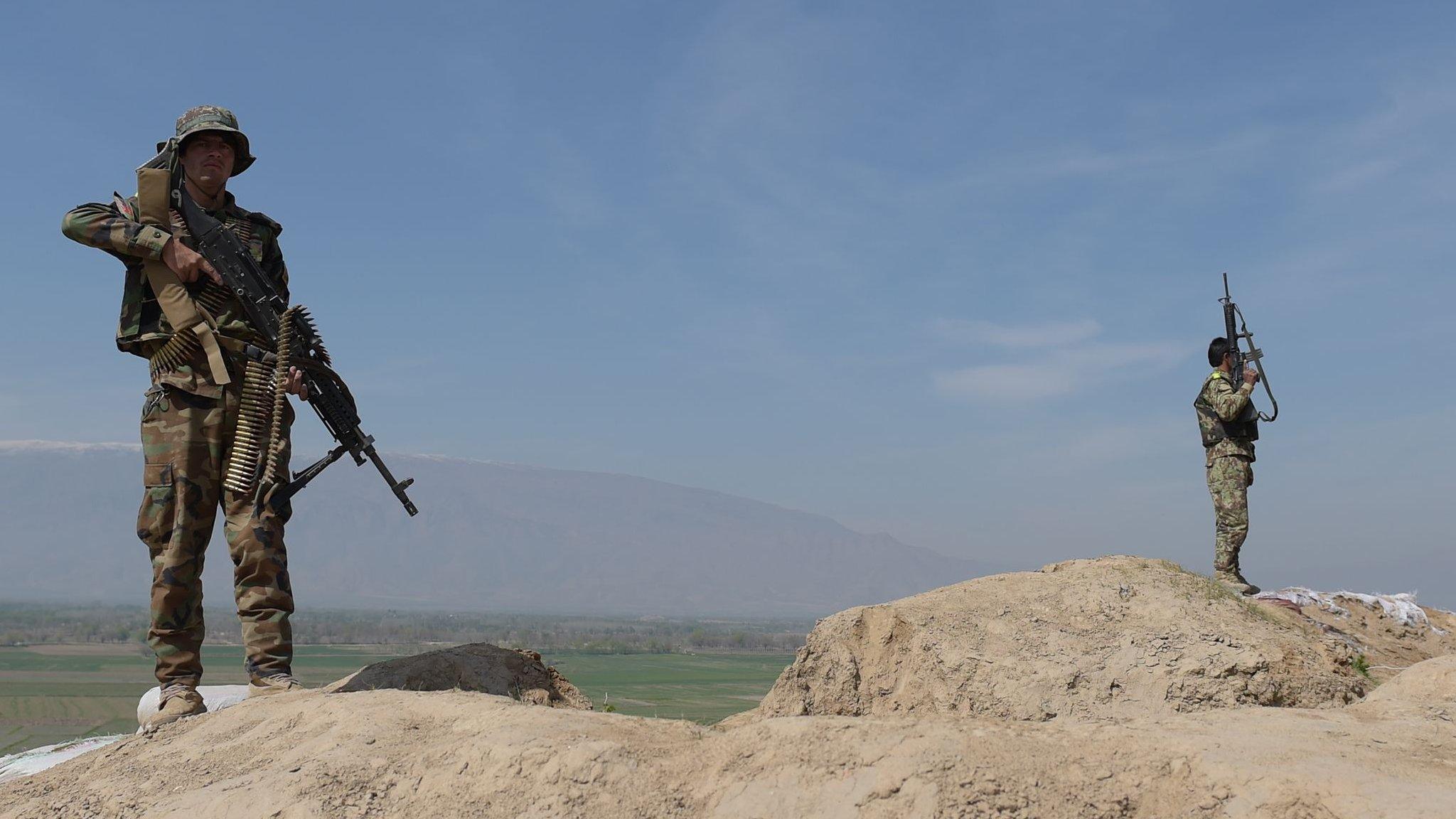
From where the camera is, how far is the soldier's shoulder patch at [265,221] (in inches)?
238

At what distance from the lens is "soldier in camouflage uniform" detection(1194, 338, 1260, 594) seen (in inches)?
391

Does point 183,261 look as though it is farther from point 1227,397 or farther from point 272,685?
point 1227,397

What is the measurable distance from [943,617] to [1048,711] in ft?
3.30

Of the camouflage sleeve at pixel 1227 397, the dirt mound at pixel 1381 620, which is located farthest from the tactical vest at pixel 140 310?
the dirt mound at pixel 1381 620

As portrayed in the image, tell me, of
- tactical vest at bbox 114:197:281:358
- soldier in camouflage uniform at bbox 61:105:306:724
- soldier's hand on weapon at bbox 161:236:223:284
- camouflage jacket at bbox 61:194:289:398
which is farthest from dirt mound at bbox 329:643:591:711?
soldier's hand on weapon at bbox 161:236:223:284

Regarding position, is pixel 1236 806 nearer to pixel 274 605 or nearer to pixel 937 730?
pixel 937 730

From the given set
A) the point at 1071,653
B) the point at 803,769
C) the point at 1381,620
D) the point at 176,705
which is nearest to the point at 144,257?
the point at 176,705

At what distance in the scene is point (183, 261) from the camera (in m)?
5.48

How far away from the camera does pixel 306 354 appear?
19.3ft

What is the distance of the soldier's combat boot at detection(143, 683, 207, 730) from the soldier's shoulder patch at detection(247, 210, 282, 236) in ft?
8.90

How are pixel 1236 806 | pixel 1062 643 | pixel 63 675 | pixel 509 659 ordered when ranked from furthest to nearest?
pixel 63 675, pixel 509 659, pixel 1062 643, pixel 1236 806

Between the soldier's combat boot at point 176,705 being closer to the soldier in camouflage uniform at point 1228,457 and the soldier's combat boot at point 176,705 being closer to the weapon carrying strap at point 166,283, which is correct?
the weapon carrying strap at point 166,283

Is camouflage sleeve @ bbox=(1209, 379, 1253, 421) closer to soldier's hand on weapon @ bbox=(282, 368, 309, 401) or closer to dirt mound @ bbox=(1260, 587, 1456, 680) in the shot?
dirt mound @ bbox=(1260, 587, 1456, 680)

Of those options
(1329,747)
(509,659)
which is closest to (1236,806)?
(1329,747)
